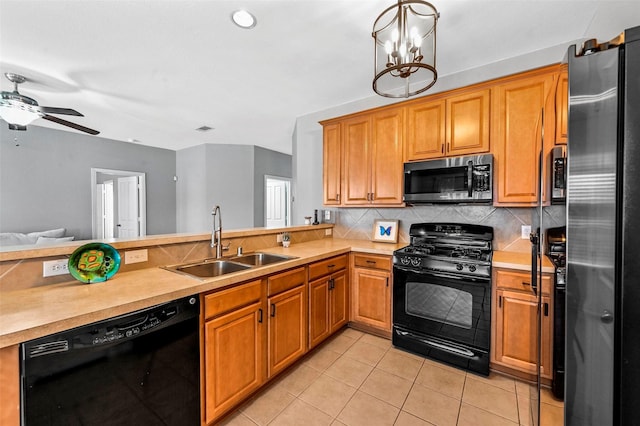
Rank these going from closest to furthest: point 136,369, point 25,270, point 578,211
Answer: point 578,211
point 136,369
point 25,270

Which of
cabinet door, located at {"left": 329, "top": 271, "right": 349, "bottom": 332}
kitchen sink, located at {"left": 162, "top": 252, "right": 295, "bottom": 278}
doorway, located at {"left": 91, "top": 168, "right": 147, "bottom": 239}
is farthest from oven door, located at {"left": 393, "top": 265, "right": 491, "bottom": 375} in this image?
doorway, located at {"left": 91, "top": 168, "right": 147, "bottom": 239}

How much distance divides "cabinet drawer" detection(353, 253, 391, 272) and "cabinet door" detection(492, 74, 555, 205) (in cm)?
108

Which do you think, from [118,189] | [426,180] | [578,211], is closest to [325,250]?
[426,180]

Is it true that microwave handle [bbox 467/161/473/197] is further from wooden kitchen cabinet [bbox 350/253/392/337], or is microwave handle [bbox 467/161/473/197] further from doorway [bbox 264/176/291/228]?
doorway [bbox 264/176/291/228]

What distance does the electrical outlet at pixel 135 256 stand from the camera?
171cm

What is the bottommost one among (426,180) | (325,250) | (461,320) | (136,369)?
(461,320)

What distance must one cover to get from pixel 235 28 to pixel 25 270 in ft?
6.52

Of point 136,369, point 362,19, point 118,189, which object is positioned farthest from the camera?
point 118,189

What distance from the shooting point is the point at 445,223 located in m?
2.78

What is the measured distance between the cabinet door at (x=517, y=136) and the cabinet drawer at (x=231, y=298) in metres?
2.11

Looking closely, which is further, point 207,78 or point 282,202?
point 282,202

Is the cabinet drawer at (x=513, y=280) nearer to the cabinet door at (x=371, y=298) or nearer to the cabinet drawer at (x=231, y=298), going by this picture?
the cabinet door at (x=371, y=298)

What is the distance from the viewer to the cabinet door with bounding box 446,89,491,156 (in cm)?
236

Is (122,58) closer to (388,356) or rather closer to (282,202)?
(388,356)
